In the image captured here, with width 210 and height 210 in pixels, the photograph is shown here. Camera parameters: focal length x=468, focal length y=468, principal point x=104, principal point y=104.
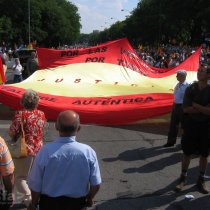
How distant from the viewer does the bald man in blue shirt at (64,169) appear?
145 inches

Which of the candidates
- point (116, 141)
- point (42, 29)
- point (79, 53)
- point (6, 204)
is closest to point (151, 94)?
point (116, 141)

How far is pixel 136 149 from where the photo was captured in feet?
29.7

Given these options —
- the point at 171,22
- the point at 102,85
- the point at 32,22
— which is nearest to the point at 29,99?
the point at 102,85

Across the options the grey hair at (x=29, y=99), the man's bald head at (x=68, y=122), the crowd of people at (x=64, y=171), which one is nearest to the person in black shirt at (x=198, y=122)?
the grey hair at (x=29, y=99)

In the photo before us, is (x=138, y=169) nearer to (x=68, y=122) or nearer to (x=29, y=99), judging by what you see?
(x=29, y=99)

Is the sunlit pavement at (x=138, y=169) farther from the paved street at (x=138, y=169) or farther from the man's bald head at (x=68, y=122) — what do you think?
the man's bald head at (x=68, y=122)

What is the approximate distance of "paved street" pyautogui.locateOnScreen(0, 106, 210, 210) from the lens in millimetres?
6043

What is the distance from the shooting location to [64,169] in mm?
3686

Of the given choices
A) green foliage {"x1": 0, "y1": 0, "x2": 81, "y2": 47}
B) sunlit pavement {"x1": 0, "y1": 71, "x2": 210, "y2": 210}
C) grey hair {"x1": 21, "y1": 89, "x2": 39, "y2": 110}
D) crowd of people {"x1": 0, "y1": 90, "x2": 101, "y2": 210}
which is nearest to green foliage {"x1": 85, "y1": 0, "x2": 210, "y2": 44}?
green foliage {"x1": 0, "y1": 0, "x2": 81, "y2": 47}

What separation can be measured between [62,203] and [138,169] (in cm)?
404

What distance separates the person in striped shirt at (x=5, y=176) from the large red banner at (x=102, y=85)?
22.9 feet

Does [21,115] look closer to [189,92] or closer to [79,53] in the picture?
[189,92]

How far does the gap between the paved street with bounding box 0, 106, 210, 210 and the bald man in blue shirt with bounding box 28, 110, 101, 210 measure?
7.10 ft

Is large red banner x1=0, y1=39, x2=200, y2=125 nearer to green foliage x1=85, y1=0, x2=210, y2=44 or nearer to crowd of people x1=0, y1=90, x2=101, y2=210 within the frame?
crowd of people x1=0, y1=90, x2=101, y2=210
